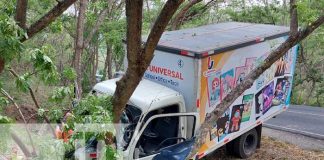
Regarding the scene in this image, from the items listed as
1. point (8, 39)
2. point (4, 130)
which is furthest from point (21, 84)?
point (8, 39)

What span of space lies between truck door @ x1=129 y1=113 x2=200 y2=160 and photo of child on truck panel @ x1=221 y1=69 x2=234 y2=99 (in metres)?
0.91

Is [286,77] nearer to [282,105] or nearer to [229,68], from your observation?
[282,105]

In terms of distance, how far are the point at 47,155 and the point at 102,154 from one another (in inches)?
18.6

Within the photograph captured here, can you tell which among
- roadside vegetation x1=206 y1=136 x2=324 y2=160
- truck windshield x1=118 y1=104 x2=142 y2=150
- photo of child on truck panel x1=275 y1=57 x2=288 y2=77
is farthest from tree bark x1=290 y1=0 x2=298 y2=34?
roadside vegetation x1=206 y1=136 x2=324 y2=160

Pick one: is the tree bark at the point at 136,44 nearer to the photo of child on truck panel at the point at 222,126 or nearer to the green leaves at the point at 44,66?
the green leaves at the point at 44,66

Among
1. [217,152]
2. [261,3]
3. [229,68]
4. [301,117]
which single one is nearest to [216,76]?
[229,68]

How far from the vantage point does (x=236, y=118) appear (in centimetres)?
732

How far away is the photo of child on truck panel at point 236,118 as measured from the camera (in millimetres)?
7229

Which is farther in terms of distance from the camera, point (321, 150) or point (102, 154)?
point (321, 150)

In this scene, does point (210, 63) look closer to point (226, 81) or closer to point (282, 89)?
point (226, 81)

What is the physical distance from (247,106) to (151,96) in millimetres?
2330

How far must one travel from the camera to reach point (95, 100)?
10.4 ft

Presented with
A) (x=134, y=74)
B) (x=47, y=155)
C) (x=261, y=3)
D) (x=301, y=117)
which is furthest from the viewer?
(x=261, y=3)

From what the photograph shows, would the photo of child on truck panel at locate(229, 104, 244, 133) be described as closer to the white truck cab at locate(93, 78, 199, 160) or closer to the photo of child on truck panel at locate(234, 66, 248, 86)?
the photo of child on truck panel at locate(234, 66, 248, 86)
